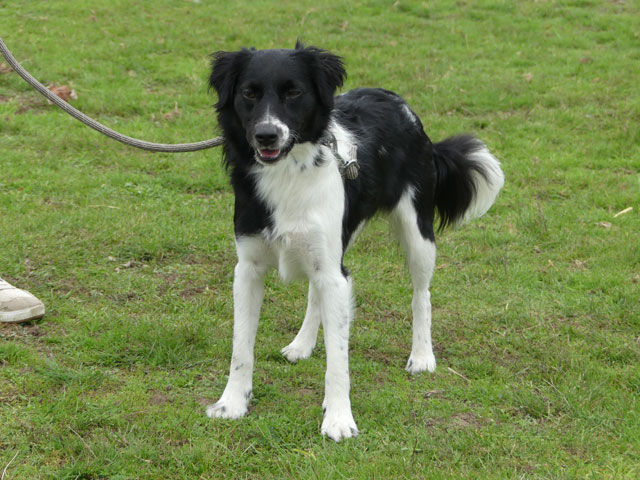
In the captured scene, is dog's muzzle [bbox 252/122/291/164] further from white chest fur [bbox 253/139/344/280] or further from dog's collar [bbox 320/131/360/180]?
dog's collar [bbox 320/131/360/180]

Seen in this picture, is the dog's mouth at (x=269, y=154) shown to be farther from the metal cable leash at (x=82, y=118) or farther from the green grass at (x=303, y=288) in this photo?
the green grass at (x=303, y=288)

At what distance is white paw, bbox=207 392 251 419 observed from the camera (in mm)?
3555

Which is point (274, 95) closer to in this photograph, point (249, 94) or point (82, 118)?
point (249, 94)

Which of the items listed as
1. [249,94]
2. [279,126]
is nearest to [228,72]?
[249,94]

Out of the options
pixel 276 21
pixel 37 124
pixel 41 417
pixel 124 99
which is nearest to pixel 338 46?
pixel 276 21

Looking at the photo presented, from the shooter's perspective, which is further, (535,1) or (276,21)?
(535,1)

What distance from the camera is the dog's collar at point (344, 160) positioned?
352 centimetres

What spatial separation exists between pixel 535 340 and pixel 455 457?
139cm

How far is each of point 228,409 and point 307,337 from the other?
79cm

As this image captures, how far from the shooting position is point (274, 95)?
325 centimetres

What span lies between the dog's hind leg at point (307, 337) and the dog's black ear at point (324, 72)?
3.91 feet

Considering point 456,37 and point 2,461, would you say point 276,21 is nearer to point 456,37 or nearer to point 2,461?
point 456,37

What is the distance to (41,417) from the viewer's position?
134 inches

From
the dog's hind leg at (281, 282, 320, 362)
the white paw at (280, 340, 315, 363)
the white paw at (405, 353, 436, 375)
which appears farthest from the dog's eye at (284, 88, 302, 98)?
the white paw at (405, 353, 436, 375)
